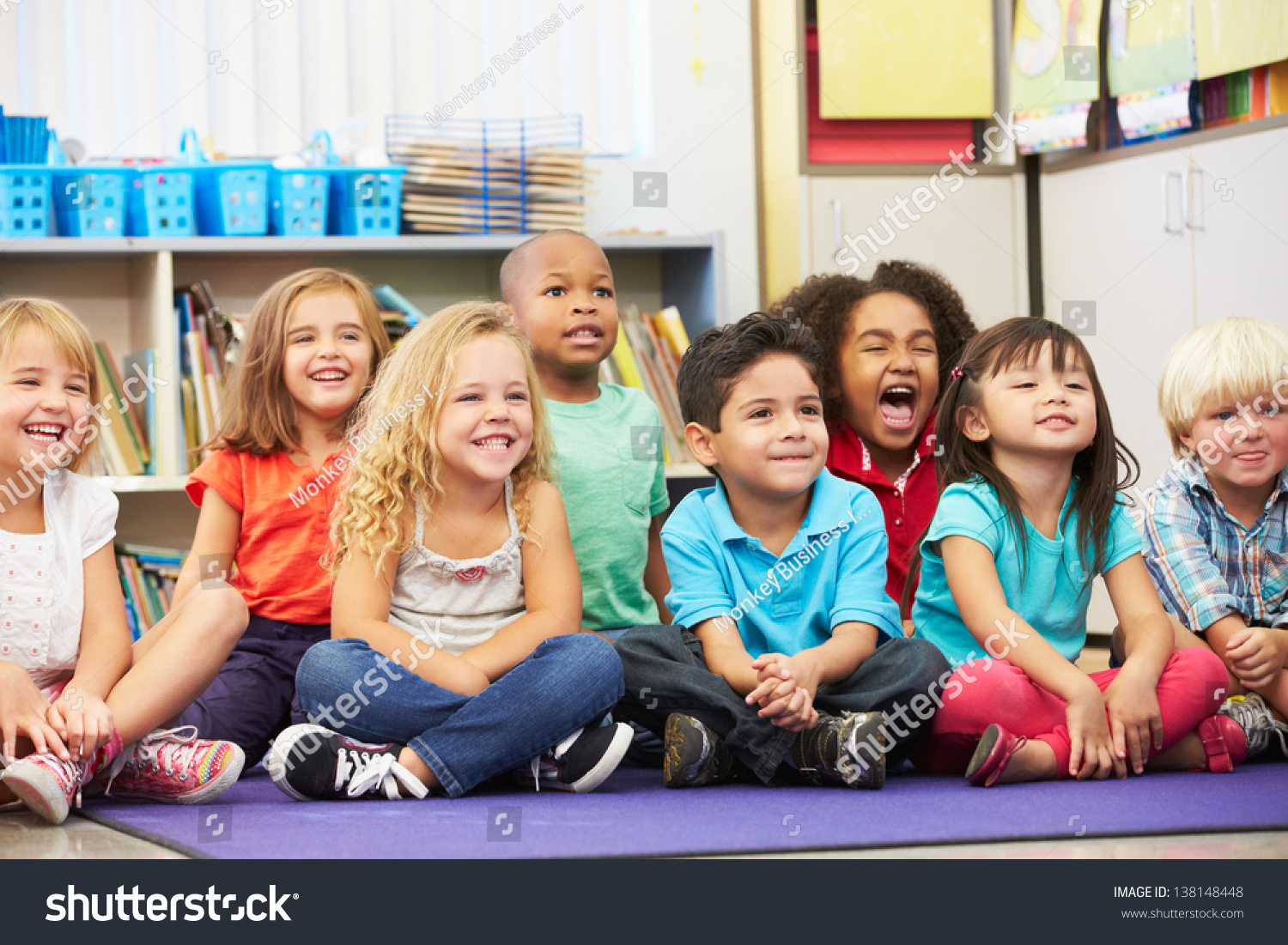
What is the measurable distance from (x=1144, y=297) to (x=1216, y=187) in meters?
0.23

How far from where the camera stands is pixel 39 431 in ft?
4.48

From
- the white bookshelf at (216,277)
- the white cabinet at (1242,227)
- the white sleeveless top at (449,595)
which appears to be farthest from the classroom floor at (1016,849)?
the white cabinet at (1242,227)

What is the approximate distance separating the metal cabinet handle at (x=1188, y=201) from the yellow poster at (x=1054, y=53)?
A: 26 centimetres

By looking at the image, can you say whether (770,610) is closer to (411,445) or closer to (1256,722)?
(411,445)

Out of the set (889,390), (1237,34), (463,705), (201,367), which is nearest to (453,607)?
(463,705)

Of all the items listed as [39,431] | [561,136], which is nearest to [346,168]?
[561,136]

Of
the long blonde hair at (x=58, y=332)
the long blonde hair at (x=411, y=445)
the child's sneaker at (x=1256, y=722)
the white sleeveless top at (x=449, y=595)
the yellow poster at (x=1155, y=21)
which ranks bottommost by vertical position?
the child's sneaker at (x=1256, y=722)

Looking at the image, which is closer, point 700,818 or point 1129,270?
point 700,818

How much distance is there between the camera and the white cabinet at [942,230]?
→ 97.5 inches

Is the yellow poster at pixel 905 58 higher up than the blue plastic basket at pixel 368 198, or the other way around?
the yellow poster at pixel 905 58

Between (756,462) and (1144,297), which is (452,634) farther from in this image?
(1144,297)

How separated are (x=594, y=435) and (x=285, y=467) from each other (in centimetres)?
42

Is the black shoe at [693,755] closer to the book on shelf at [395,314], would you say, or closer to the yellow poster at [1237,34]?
the book on shelf at [395,314]

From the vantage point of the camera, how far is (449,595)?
144 cm
